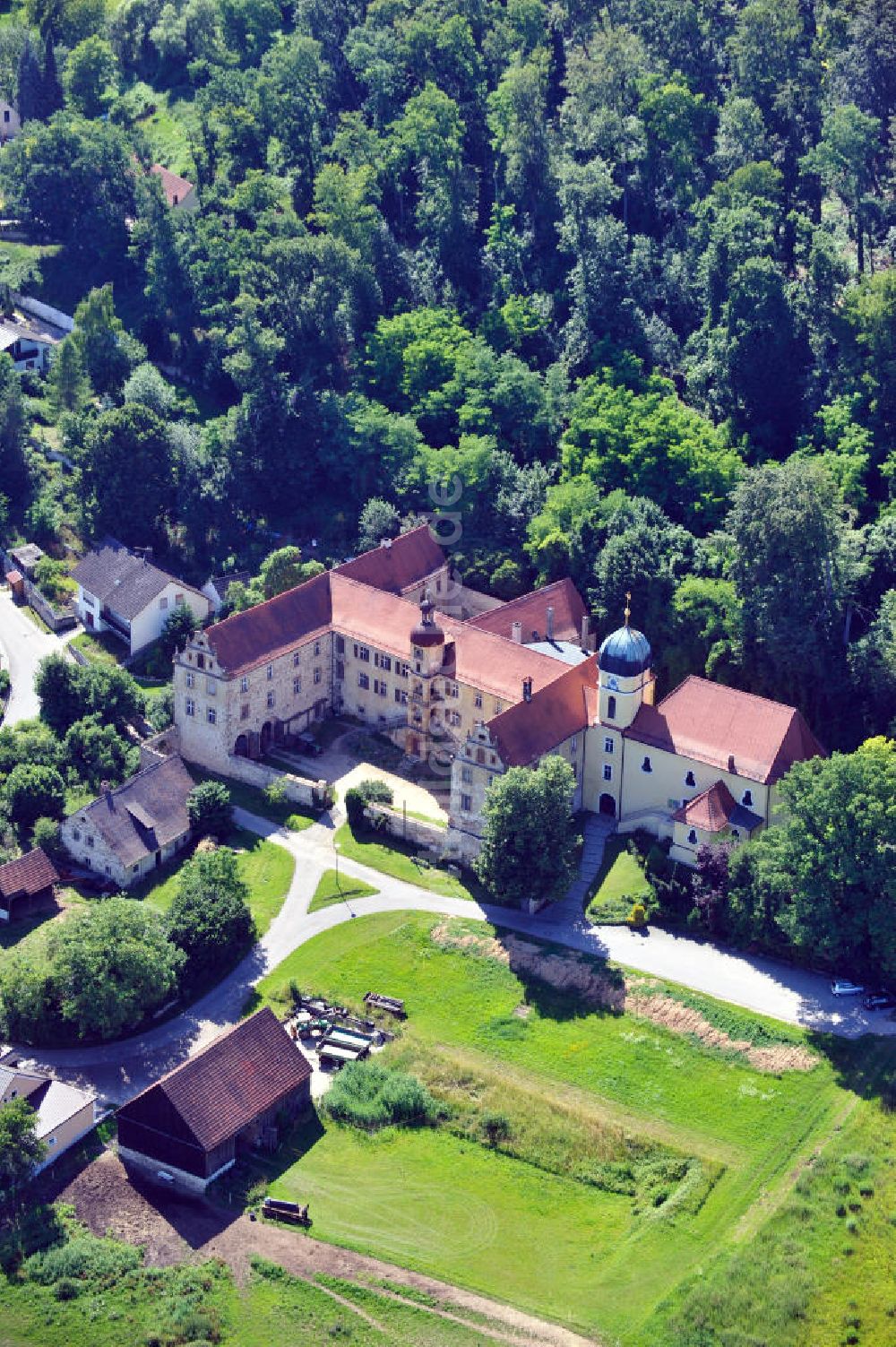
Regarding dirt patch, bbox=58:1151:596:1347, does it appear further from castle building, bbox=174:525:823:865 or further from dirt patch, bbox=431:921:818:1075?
castle building, bbox=174:525:823:865

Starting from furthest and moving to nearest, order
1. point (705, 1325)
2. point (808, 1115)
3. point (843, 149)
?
point (843, 149) → point (808, 1115) → point (705, 1325)

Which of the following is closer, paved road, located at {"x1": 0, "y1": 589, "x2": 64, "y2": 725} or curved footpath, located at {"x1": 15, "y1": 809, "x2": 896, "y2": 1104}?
curved footpath, located at {"x1": 15, "y1": 809, "x2": 896, "y2": 1104}

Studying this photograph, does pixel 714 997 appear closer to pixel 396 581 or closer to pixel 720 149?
pixel 396 581

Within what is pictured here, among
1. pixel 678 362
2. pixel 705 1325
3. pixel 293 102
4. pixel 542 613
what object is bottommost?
pixel 705 1325

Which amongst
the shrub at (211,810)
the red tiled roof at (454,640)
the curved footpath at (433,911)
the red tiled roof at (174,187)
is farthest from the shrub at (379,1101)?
the red tiled roof at (174,187)

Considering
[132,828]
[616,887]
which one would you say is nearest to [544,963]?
[616,887]

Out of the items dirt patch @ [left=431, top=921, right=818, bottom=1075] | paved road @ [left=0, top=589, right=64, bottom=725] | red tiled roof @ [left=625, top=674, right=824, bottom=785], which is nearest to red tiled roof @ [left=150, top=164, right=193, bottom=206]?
paved road @ [left=0, top=589, right=64, bottom=725]

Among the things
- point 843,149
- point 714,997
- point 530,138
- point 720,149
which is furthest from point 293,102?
point 714,997
